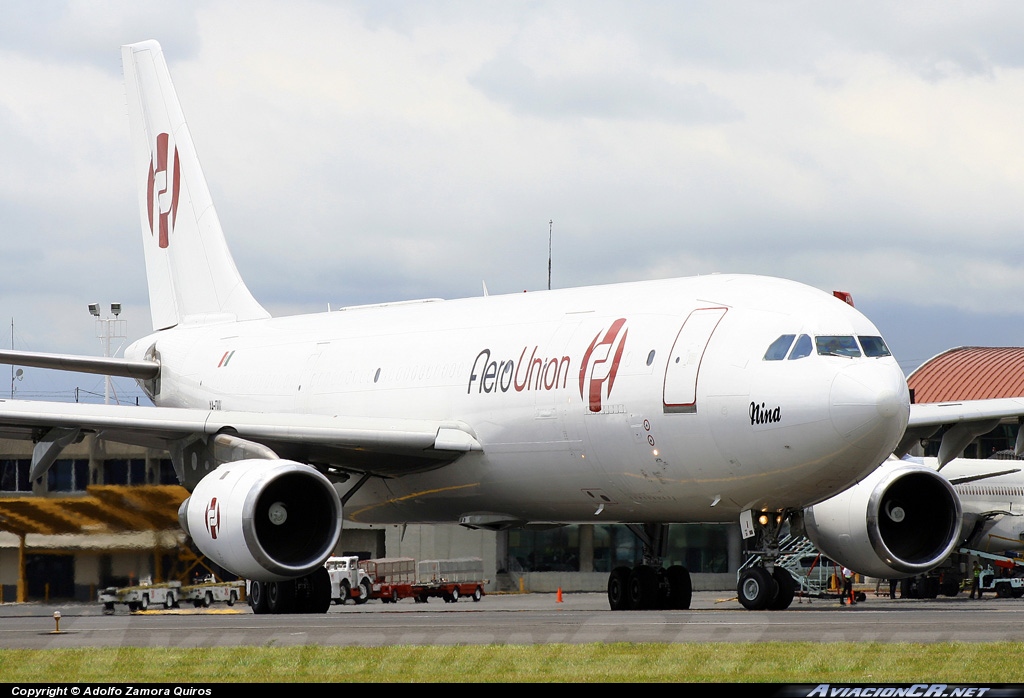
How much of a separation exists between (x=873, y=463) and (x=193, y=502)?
339 inches

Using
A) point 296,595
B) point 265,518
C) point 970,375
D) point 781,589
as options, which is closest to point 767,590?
point 781,589

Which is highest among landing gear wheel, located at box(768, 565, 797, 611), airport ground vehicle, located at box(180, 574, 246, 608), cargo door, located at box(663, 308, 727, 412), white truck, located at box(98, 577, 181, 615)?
cargo door, located at box(663, 308, 727, 412)

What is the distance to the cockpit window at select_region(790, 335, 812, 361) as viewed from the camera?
60.4ft

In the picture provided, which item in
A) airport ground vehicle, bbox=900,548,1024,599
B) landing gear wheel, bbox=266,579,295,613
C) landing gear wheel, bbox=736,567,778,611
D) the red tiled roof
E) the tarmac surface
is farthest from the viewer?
the red tiled roof

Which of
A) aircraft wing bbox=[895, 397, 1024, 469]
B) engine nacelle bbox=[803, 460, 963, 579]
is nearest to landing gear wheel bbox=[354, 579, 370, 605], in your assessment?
aircraft wing bbox=[895, 397, 1024, 469]

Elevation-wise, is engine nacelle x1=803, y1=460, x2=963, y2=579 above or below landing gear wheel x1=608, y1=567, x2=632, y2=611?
above

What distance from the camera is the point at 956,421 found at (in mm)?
22438

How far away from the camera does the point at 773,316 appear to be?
62.2 feet

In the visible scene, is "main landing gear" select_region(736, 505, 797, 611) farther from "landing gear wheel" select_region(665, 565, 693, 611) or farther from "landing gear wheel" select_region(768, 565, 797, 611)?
"landing gear wheel" select_region(665, 565, 693, 611)

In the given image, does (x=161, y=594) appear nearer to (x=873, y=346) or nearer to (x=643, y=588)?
(x=643, y=588)

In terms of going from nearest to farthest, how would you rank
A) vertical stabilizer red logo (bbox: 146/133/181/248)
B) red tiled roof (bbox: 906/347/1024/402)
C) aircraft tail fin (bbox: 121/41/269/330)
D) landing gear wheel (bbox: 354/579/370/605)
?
1. aircraft tail fin (bbox: 121/41/269/330)
2. vertical stabilizer red logo (bbox: 146/133/181/248)
3. landing gear wheel (bbox: 354/579/370/605)
4. red tiled roof (bbox: 906/347/1024/402)

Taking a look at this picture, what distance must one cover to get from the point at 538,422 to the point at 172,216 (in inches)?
528

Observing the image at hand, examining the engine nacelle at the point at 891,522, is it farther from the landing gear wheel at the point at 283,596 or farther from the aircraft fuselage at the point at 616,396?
the landing gear wheel at the point at 283,596

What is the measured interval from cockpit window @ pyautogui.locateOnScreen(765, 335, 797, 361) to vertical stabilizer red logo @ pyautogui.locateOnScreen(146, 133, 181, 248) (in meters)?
16.5
